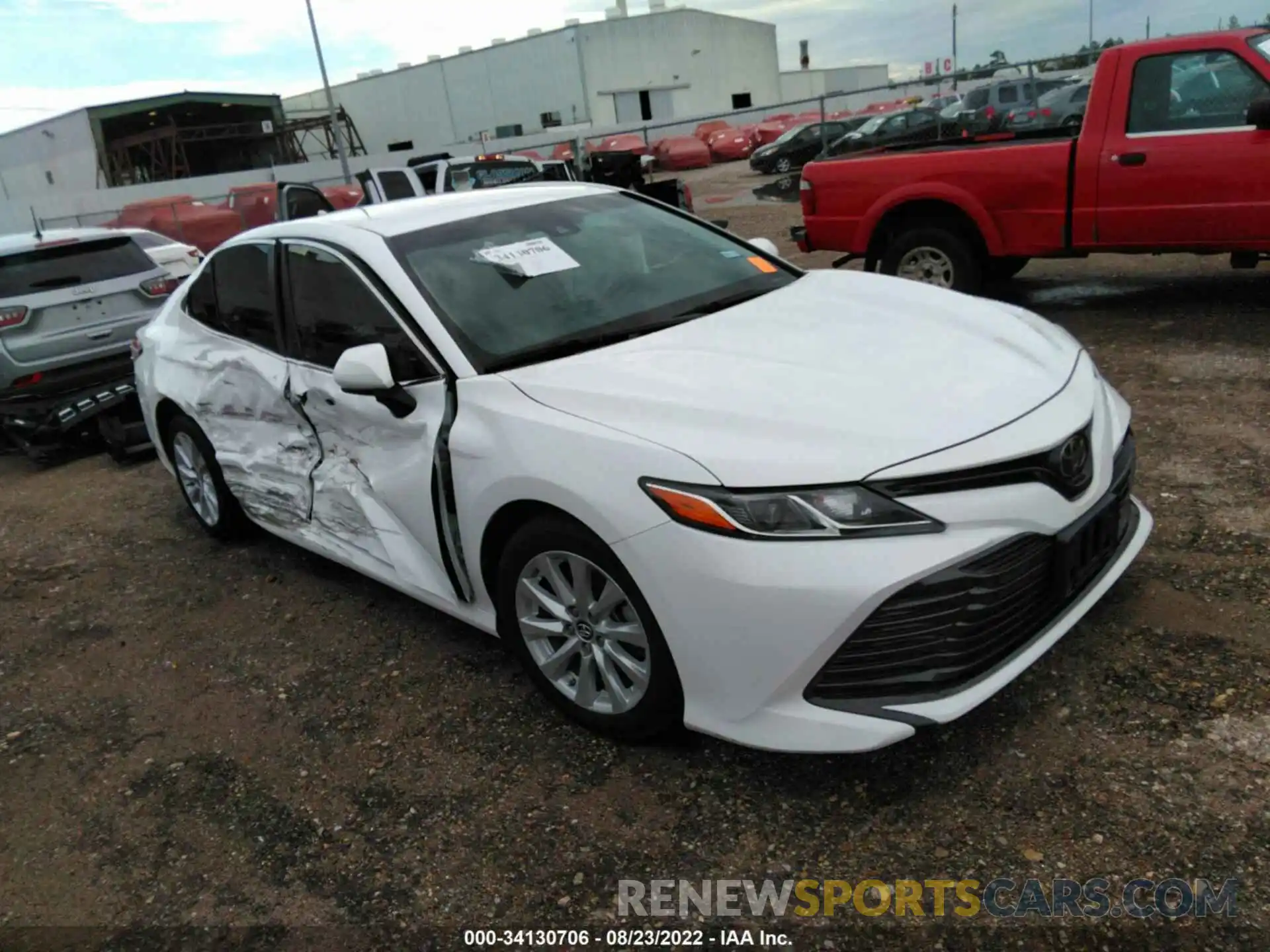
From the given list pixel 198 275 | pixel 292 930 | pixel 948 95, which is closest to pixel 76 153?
pixel 948 95

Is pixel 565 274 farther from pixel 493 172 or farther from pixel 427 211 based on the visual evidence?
pixel 493 172

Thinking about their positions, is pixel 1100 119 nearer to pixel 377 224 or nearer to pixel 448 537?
pixel 377 224

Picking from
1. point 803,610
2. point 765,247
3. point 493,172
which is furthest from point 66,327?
point 803,610

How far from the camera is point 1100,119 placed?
6.52 meters

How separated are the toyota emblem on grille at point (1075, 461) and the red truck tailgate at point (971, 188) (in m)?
4.75

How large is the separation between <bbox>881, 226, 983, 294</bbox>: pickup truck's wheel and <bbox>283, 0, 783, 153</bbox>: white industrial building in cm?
4120

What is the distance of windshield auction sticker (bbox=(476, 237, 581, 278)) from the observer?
3.46m

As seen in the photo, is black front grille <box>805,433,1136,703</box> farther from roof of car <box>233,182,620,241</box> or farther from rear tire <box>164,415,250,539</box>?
rear tire <box>164,415,250,539</box>

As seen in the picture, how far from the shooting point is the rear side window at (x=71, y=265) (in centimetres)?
710

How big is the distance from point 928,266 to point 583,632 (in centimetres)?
546

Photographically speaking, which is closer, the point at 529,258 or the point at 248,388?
the point at 529,258

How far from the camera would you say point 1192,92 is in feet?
20.4

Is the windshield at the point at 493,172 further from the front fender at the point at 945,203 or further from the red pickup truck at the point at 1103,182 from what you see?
the front fender at the point at 945,203

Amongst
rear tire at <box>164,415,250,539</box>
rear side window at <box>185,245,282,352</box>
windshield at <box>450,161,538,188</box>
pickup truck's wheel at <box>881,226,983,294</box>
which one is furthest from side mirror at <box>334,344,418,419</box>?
windshield at <box>450,161,538,188</box>
